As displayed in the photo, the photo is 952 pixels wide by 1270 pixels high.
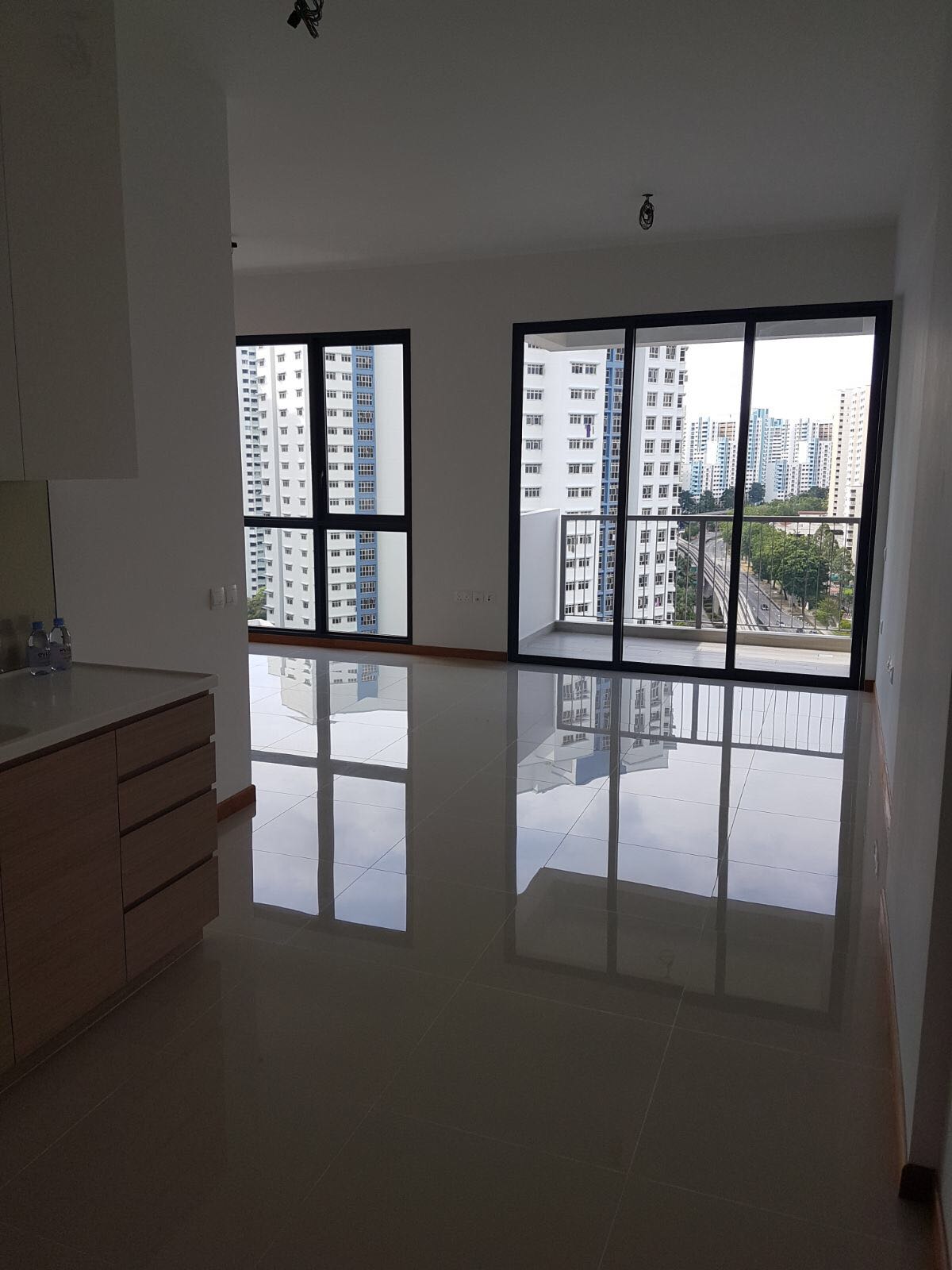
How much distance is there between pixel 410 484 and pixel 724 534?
2506mm

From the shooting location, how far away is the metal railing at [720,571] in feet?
21.4

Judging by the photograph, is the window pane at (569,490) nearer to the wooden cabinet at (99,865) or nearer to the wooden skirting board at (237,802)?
the wooden skirting board at (237,802)

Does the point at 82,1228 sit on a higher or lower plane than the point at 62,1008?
lower

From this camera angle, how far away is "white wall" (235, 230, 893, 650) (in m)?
6.18

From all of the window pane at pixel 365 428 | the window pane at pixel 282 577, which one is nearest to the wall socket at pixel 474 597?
the window pane at pixel 365 428

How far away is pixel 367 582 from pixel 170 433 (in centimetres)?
437

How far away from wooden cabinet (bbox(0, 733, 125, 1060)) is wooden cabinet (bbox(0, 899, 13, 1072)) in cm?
1

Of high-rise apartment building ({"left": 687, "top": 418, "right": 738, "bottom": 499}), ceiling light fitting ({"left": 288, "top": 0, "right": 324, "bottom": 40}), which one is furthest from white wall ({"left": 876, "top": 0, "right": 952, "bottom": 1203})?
high-rise apartment building ({"left": 687, "top": 418, "right": 738, "bottom": 499})

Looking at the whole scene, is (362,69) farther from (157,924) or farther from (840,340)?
(840,340)

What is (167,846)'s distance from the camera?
8.76 ft

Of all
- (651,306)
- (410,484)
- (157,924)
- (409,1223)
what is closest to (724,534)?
(651,306)

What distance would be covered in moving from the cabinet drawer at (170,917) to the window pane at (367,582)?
16.3ft

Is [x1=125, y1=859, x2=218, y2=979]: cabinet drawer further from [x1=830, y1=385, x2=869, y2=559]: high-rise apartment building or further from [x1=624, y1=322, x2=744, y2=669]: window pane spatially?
[x1=830, y1=385, x2=869, y2=559]: high-rise apartment building

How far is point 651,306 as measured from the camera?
21.2ft
